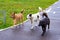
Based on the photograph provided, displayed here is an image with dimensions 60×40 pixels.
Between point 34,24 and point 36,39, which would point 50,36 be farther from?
point 34,24

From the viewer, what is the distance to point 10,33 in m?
14.6

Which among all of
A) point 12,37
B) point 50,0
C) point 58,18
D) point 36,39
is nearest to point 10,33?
point 12,37

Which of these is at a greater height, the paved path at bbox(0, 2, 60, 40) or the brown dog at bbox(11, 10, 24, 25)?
the brown dog at bbox(11, 10, 24, 25)

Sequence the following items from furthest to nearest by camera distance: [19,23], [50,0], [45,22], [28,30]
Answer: [50,0] → [19,23] → [28,30] → [45,22]

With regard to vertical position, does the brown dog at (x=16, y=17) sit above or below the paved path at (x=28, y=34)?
above

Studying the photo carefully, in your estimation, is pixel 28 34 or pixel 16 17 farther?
pixel 16 17

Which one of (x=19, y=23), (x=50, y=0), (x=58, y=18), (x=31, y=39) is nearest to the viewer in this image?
(x=31, y=39)

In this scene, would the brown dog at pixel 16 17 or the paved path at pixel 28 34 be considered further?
the brown dog at pixel 16 17

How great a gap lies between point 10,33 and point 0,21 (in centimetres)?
309

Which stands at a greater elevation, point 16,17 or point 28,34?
point 16,17

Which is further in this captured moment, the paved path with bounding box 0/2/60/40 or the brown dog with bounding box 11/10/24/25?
the brown dog with bounding box 11/10/24/25

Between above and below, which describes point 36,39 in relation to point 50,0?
below

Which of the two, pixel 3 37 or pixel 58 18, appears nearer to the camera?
pixel 3 37

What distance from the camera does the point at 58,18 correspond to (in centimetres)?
1927
